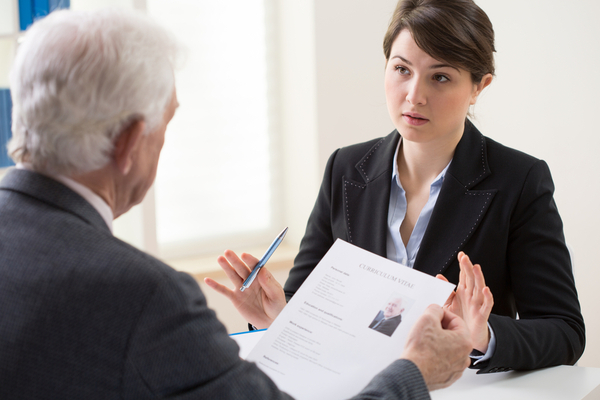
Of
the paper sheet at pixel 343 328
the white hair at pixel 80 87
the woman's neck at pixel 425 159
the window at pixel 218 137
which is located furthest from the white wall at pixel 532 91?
the white hair at pixel 80 87

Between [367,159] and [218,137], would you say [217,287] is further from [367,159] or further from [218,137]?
[218,137]

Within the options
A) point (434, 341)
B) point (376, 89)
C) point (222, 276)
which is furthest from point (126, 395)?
point (376, 89)

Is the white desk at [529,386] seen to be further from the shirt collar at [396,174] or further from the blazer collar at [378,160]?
the blazer collar at [378,160]

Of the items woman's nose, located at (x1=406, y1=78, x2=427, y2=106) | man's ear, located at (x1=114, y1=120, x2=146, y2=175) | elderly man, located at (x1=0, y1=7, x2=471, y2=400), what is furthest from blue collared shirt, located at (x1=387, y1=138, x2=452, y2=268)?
man's ear, located at (x1=114, y1=120, x2=146, y2=175)

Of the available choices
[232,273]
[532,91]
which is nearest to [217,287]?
[232,273]

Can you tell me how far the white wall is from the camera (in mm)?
2576

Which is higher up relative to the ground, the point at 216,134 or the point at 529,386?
the point at 529,386

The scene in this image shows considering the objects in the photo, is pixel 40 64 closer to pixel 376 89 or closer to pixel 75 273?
pixel 75 273

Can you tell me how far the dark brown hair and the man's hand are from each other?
80 centimetres

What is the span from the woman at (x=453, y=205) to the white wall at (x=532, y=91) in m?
1.14

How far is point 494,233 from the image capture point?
1.57 m

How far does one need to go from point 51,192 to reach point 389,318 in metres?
0.64

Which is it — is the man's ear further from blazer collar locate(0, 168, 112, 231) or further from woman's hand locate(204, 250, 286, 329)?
woman's hand locate(204, 250, 286, 329)

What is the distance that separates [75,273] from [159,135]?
0.28m
